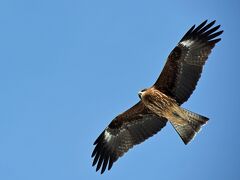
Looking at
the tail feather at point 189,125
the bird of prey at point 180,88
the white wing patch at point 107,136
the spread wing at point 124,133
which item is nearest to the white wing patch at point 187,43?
the bird of prey at point 180,88

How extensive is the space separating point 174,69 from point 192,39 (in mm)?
884

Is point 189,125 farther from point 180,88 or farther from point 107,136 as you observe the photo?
point 107,136

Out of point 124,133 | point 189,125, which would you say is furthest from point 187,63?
point 124,133

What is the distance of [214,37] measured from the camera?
14.9m

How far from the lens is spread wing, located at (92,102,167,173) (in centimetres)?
1562

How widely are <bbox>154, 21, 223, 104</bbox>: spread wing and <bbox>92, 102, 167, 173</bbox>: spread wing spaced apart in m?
0.89

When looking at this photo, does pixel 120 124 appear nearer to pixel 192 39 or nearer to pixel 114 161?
pixel 114 161

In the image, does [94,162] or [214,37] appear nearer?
[214,37]

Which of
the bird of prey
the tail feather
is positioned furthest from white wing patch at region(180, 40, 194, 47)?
the tail feather

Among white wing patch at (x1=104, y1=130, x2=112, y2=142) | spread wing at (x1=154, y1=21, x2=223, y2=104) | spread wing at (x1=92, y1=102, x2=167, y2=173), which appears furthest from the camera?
white wing patch at (x1=104, y1=130, x2=112, y2=142)

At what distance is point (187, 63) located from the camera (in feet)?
49.0

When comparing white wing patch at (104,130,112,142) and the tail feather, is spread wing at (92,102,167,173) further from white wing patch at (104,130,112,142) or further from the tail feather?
the tail feather

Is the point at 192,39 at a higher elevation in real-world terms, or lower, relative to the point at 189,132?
higher

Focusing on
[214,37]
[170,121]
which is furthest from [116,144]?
[214,37]
